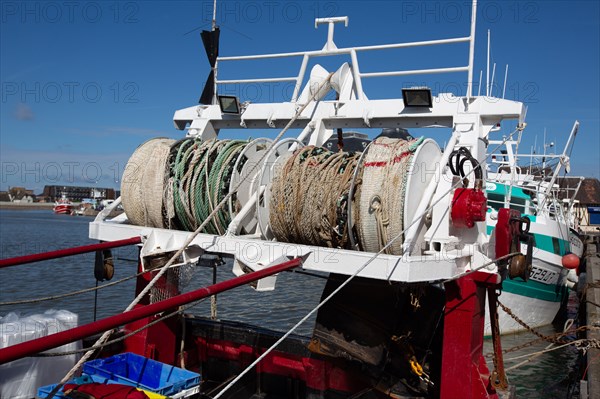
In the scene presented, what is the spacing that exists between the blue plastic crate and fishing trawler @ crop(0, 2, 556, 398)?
0.36 metres

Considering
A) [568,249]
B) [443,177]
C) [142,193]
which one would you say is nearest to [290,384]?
[142,193]

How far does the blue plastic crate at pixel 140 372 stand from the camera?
5.82 metres

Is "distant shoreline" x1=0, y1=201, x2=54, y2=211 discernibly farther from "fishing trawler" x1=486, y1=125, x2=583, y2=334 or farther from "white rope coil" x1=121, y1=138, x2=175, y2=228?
"white rope coil" x1=121, y1=138, x2=175, y2=228

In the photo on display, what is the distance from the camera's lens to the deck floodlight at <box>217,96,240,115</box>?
7.05m

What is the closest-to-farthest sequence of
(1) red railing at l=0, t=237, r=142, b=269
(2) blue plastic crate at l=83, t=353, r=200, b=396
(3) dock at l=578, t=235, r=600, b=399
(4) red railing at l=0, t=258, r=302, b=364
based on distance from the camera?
(4) red railing at l=0, t=258, r=302, b=364 < (1) red railing at l=0, t=237, r=142, b=269 < (2) blue plastic crate at l=83, t=353, r=200, b=396 < (3) dock at l=578, t=235, r=600, b=399

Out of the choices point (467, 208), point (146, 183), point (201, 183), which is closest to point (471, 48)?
point (467, 208)

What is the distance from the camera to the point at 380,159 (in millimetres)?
5148

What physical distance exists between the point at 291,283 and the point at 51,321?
16404 millimetres

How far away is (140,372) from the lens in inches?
246

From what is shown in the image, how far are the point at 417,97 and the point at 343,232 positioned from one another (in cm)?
181

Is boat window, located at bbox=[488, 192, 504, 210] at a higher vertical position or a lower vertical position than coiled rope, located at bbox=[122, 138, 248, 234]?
lower

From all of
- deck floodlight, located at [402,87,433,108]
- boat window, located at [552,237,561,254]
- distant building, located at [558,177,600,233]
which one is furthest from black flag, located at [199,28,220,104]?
distant building, located at [558,177,600,233]

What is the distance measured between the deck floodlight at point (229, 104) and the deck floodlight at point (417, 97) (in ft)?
7.34

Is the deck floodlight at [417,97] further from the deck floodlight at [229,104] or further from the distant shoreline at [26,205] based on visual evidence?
the distant shoreline at [26,205]
